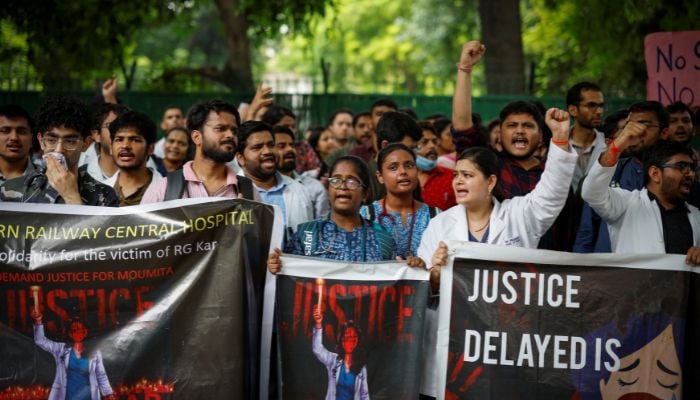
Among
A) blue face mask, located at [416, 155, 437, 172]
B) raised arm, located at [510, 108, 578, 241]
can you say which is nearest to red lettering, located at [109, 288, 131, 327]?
raised arm, located at [510, 108, 578, 241]

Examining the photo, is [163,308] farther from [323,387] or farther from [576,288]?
[576,288]

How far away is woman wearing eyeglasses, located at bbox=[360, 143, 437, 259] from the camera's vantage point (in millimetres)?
6555

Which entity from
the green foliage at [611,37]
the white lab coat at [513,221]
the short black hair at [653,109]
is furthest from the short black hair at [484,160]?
the green foliage at [611,37]

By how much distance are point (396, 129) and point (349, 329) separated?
2705mm

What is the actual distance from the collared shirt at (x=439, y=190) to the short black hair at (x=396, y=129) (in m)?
0.37

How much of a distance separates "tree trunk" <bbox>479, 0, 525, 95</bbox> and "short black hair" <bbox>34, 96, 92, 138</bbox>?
11.6 metres

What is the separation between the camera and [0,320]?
5547mm

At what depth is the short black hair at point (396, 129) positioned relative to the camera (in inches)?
314

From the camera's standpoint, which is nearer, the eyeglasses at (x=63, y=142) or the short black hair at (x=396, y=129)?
the eyeglasses at (x=63, y=142)

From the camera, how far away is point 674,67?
30.4 feet

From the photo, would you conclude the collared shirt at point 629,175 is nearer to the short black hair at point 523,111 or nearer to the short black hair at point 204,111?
the short black hair at point 523,111

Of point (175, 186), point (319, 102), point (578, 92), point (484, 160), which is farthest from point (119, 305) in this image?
point (319, 102)

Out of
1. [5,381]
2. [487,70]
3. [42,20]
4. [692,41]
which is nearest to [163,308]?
[5,381]

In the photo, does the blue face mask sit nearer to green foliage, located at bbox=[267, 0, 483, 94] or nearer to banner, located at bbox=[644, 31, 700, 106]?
banner, located at bbox=[644, 31, 700, 106]
